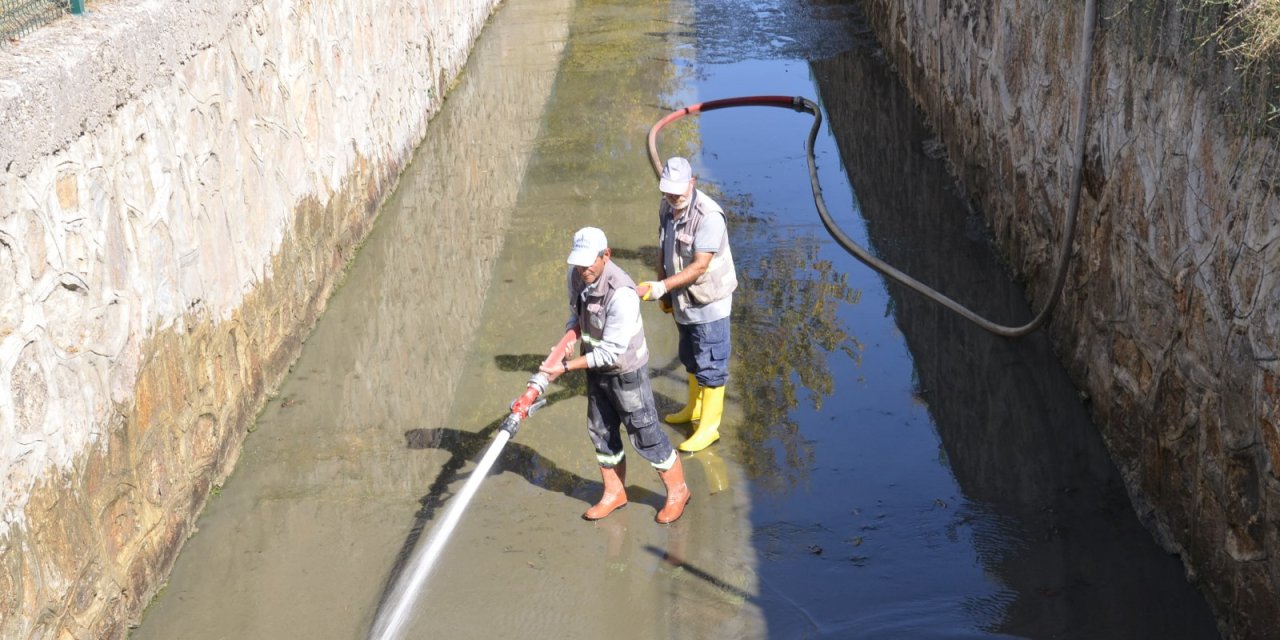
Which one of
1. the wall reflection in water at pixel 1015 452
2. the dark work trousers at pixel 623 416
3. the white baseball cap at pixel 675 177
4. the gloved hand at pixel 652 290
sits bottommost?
the wall reflection in water at pixel 1015 452

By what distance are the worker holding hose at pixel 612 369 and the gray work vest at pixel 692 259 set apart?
639 mm

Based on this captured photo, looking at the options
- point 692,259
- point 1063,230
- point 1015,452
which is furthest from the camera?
point 1063,230

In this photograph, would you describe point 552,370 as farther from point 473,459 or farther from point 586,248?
point 473,459

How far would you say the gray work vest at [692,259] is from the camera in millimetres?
6340

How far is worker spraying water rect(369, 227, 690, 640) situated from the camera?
550 cm

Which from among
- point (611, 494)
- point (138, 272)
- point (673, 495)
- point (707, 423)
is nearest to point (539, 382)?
point (611, 494)

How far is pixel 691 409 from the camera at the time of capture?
6.99 metres

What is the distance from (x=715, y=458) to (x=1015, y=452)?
161 cm

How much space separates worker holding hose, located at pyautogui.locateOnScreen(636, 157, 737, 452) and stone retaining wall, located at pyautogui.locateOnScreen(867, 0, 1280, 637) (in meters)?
2.05

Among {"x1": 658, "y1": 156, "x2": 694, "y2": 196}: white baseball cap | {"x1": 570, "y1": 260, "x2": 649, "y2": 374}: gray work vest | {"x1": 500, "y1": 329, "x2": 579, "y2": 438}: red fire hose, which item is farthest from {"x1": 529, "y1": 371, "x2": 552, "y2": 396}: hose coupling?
{"x1": 658, "y1": 156, "x2": 694, "y2": 196}: white baseball cap

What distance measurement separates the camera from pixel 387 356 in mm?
7816

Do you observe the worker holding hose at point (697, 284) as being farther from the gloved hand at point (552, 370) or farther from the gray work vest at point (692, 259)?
the gloved hand at point (552, 370)

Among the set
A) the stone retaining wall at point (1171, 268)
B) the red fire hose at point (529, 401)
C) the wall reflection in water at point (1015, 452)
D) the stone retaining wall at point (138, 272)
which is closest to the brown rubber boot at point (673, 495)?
the red fire hose at point (529, 401)

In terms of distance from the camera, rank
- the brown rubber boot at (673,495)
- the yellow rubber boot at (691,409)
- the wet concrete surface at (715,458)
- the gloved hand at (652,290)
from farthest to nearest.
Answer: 1. the yellow rubber boot at (691,409)
2. the gloved hand at (652,290)
3. the brown rubber boot at (673,495)
4. the wet concrete surface at (715,458)
